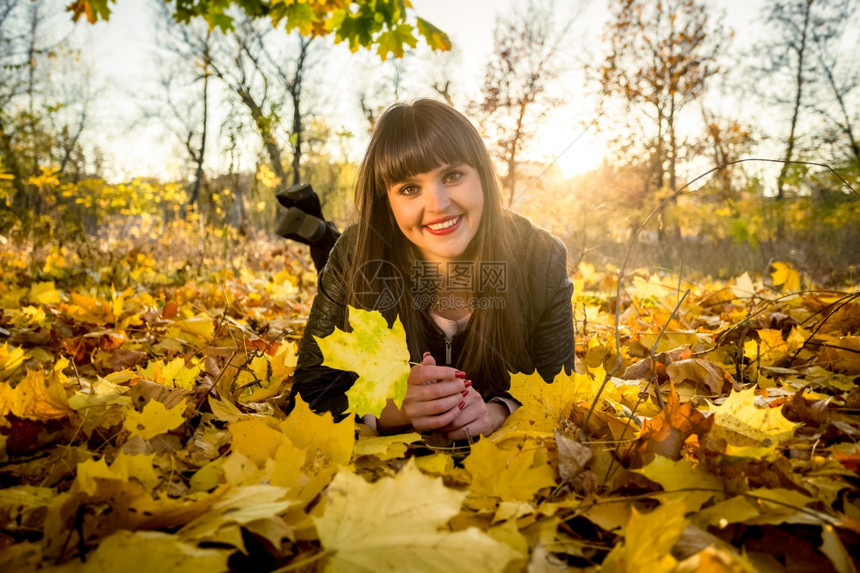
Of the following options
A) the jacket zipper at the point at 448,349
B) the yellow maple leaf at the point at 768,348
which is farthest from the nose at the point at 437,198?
the yellow maple leaf at the point at 768,348

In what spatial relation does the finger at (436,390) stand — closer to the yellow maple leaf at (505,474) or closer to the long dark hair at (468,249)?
the yellow maple leaf at (505,474)

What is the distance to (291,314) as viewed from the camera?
3000mm

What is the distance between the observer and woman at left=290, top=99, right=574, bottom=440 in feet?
5.53

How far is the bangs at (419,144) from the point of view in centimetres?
167

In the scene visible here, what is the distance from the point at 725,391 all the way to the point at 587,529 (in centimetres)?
79

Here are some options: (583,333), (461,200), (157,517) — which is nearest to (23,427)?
(157,517)

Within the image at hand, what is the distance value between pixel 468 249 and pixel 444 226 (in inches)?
9.5

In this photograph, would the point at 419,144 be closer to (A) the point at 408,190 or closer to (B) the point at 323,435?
(A) the point at 408,190

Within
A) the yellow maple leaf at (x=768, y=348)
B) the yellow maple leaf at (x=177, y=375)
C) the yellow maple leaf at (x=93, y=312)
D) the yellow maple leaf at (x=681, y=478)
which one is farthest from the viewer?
the yellow maple leaf at (x=93, y=312)

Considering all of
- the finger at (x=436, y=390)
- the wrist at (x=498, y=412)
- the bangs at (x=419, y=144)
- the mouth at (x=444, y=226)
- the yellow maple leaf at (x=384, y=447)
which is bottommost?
the wrist at (x=498, y=412)

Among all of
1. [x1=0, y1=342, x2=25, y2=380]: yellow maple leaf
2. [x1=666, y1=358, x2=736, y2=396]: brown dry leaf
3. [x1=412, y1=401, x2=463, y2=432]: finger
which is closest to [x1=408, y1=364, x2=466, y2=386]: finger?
[x1=412, y1=401, x2=463, y2=432]: finger

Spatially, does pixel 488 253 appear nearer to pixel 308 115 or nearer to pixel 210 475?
pixel 210 475

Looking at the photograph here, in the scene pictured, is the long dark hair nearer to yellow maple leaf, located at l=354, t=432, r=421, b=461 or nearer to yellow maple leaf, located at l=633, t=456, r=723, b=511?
yellow maple leaf, located at l=354, t=432, r=421, b=461

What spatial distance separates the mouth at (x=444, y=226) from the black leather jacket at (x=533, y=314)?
0.31 m
